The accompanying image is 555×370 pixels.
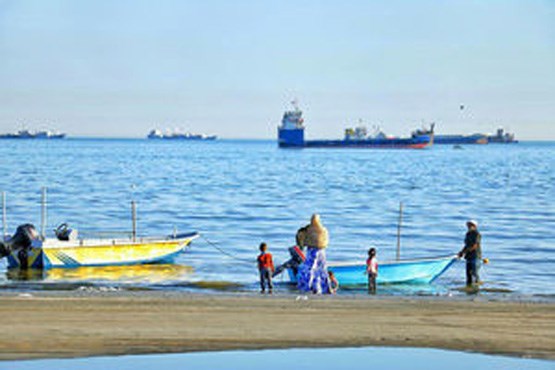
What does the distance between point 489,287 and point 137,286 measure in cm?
1021

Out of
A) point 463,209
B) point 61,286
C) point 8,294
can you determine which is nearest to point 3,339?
point 8,294

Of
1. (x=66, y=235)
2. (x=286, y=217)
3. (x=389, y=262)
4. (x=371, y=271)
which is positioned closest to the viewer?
(x=371, y=271)

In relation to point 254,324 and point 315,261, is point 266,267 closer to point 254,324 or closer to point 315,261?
point 315,261

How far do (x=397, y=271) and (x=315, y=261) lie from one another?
6931 millimetres

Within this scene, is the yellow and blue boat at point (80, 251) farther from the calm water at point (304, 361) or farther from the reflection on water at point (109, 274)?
the calm water at point (304, 361)

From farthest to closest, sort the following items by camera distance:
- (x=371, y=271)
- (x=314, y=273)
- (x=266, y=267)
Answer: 1. (x=371, y=271)
2. (x=266, y=267)
3. (x=314, y=273)

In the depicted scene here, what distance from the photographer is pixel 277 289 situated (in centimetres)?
2723

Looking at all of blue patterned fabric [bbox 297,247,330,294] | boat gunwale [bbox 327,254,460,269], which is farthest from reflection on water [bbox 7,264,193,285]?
blue patterned fabric [bbox 297,247,330,294]

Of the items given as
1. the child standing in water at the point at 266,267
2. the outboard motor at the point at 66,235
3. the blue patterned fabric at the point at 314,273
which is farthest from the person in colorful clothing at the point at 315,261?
the outboard motor at the point at 66,235

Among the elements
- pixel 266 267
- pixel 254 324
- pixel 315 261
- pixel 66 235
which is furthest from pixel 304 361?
pixel 66 235

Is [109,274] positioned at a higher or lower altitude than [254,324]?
lower

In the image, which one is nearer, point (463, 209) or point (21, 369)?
point (21, 369)

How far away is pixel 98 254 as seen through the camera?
33.8m

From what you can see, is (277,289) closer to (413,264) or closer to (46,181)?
(413,264)
